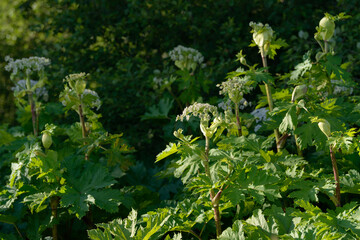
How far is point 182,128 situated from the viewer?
129 inches

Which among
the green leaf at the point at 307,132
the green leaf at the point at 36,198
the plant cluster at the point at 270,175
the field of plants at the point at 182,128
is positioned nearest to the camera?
the plant cluster at the point at 270,175

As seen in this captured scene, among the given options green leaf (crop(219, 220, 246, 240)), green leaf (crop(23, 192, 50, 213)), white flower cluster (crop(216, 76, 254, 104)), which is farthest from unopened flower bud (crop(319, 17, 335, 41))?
green leaf (crop(23, 192, 50, 213))

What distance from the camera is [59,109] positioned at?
3.86m

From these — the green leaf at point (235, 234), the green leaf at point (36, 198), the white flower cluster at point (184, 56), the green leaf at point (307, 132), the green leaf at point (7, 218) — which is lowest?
the green leaf at point (7, 218)

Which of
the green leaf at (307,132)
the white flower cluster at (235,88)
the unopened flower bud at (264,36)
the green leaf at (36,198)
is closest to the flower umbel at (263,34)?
the unopened flower bud at (264,36)

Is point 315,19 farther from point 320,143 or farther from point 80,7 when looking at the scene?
point 320,143

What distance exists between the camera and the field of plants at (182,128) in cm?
200

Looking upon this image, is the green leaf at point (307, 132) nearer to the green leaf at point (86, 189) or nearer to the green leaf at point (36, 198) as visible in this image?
the green leaf at point (86, 189)

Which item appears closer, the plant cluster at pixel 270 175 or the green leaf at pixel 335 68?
the plant cluster at pixel 270 175

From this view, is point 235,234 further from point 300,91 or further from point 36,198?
point 36,198

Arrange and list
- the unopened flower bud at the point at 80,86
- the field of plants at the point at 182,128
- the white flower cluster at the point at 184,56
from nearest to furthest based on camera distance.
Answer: the field of plants at the point at 182,128 < the unopened flower bud at the point at 80,86 < the white flower cluster at the point at 184,56

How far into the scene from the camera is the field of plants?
2.00 metres

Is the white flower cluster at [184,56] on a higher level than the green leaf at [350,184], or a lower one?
higher

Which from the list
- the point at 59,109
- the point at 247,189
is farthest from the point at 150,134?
the point at 247,189
